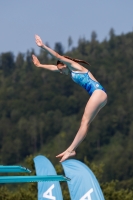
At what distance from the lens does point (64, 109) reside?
169 m

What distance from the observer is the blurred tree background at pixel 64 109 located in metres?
147

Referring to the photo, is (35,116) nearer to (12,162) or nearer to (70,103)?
(70,103)

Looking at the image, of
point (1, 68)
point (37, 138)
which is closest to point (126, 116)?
point (37, 138)

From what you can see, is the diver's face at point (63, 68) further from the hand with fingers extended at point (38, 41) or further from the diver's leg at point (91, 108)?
the hand with fingers extended at point (38, 41)

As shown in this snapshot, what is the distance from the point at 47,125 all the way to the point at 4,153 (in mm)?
15269

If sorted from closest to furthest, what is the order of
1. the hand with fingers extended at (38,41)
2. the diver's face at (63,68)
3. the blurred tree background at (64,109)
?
the hand with fingers extended at (38,41)
the diver's face at (63,68)
the blurred tree background at (64,109)

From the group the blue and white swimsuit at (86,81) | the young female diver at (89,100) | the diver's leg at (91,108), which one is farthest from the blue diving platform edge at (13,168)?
the blue and white swimsuit at (86,81)

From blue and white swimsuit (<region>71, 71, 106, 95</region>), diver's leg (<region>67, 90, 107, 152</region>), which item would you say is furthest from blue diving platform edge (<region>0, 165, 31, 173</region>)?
blue and white swimsuit (<region>71, 71, 106, 95</region>)

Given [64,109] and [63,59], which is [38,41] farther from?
[64,109]

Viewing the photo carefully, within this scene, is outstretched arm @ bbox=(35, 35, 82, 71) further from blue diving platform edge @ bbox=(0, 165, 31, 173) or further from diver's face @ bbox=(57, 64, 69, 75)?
blue diving platform edge @ bbox=(0, 165, 31, 173)

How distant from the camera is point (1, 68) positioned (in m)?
196

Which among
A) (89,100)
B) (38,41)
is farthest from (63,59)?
(89,100)

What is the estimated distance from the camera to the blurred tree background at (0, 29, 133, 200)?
147125 millimetres

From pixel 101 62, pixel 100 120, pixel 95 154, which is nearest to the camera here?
pixel 95 154
